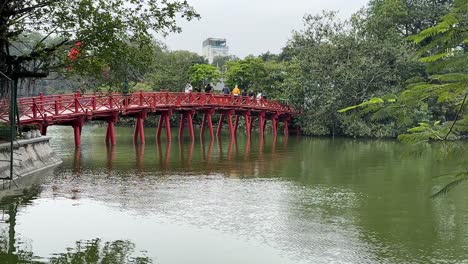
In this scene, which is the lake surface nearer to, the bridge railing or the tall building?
the bridge railing

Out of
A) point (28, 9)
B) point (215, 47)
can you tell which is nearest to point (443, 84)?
point (28, 9)

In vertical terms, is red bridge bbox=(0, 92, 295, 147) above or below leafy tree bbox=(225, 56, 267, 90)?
below

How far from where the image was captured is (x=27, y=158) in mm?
17891

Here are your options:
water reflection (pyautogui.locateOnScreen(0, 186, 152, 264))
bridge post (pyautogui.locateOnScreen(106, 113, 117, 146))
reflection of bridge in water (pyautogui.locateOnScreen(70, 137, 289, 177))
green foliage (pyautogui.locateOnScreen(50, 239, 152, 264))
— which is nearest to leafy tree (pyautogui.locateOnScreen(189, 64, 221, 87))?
reflection of bridge in water (pyautogui.locateOnScreen(70, 137, 289, 177))

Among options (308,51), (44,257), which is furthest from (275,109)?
(44,257)

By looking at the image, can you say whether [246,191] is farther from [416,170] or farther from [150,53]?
[416,170]

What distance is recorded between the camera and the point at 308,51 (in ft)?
143

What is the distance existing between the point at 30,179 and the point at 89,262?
8728mm

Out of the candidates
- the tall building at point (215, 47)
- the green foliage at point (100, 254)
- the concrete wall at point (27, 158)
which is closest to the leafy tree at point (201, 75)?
the concrete wall at point (27, 158)

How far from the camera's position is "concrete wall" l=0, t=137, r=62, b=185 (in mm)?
15445

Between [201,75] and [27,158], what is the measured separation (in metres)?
37.0

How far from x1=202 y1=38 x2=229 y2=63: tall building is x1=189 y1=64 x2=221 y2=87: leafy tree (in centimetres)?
8520

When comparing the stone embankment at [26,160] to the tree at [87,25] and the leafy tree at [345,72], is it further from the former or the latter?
the leafy tree at [345,72]

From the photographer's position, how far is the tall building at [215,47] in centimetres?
13988
